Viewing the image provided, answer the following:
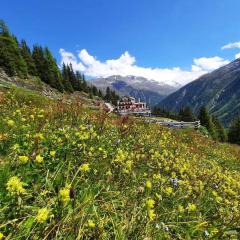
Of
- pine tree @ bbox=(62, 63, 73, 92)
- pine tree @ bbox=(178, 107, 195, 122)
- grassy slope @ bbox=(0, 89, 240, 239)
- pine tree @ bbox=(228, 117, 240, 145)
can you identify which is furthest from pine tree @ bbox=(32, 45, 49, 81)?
grassy slope @ bbox=(0, 89, 240, 239)

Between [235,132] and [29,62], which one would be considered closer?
[235,132]

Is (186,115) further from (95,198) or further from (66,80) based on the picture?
(95,198)

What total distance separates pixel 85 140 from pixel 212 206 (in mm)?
2524

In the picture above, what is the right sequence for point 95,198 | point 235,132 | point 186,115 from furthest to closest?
1. point 186,115
2. point 235,132
3. point 95,198

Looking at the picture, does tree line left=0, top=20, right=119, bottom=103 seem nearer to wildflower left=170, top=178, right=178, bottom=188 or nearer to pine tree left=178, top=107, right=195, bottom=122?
pine tree left=178, top=107, right=195, bottom=122

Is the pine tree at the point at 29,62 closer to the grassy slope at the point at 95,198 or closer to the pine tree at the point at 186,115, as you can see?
→ the pine tree at the point at 186,115

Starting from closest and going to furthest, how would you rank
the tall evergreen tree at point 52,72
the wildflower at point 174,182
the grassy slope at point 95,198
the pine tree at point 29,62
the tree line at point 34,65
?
the grassy slope at point 95,198 < the wildflower at point 174,182 < the tree line at point 34,65 < the pine tree at point 29,62 < the tall evergreen tree at point 52,72

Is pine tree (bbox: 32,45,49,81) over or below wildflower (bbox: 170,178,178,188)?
over

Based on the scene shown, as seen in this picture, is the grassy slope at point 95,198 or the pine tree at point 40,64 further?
the pine tree at point 40,64

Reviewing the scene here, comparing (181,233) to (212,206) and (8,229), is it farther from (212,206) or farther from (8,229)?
(8,229)

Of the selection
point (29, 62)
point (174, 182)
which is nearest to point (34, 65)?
point (29, 62)

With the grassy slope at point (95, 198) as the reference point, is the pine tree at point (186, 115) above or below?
below

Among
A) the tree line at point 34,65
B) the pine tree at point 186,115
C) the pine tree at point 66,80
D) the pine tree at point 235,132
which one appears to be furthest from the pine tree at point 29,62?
the pine tree at point 235,132

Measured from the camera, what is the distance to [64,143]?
5.66m
